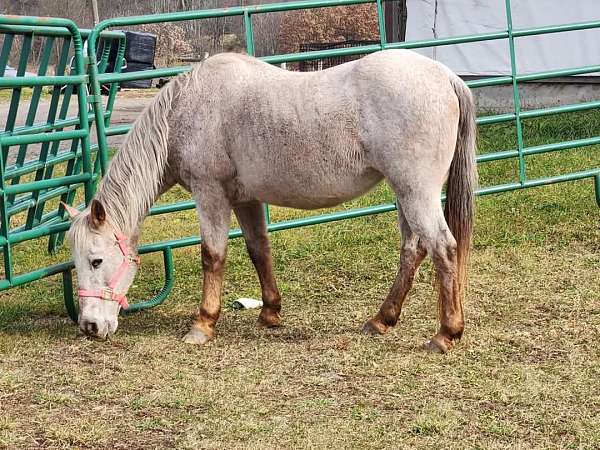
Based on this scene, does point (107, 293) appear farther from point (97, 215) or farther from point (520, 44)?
point (520, 44)

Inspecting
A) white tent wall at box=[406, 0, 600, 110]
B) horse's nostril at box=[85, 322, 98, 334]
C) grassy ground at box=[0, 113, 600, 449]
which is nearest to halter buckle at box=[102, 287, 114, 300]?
horse's nostril at box=[85, 322, 98, 334]

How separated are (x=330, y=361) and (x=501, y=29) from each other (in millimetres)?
8708

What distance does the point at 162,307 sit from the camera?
5.41m

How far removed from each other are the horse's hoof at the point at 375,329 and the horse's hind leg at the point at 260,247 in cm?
54

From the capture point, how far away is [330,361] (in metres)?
4.24

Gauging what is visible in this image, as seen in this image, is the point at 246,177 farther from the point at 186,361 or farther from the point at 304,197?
the point at 186,361

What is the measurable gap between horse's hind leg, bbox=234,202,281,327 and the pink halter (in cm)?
68

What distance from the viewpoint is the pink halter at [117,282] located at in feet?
14.8

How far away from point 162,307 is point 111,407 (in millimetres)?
1723

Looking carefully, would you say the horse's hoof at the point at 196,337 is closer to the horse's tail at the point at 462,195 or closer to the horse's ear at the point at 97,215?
the horse's ear at the point at 97,215

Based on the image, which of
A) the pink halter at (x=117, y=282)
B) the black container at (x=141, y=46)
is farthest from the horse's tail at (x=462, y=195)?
the black container at (x=141, y=46)

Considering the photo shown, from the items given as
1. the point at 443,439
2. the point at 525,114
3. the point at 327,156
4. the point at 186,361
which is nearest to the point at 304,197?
the point at 327,156

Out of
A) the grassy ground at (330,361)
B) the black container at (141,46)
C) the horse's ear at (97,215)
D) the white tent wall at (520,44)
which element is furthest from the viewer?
the black container at (141,46)

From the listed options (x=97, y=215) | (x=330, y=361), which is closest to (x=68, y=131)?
(x=97, y=215)
